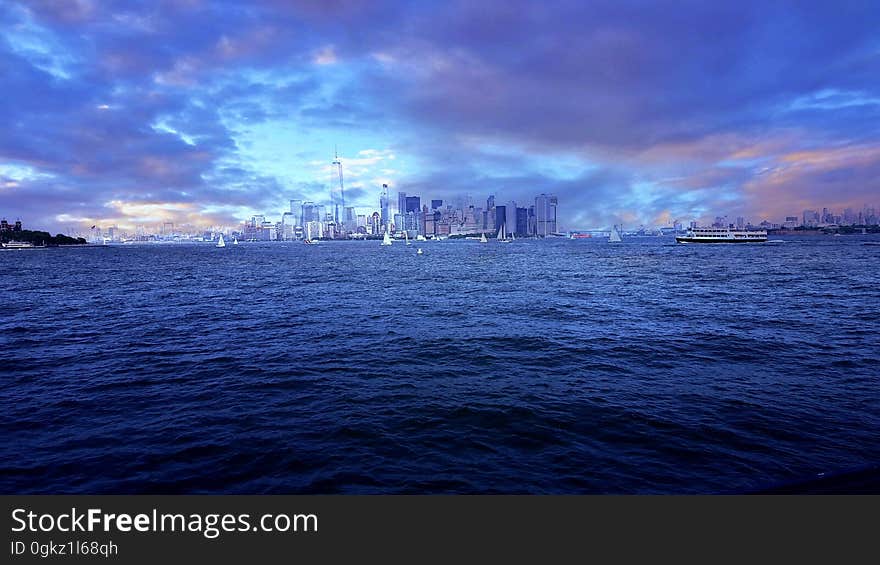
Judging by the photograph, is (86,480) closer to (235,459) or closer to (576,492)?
(235,459)

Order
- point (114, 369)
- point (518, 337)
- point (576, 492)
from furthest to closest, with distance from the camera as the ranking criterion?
1. point (518, 337)
2. point (114, 369)
3. point (576, 492)

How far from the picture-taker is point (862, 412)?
15844 millimetres

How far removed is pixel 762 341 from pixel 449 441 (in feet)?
76.7

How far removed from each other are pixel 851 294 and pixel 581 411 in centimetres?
4972

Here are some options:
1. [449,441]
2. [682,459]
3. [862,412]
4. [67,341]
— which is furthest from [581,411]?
[67,341]

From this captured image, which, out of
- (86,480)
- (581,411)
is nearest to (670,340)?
(581,411)

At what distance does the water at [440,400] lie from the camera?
12.2m

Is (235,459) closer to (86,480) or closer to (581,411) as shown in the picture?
(86,480)

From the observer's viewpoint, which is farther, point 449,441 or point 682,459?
point 449,441

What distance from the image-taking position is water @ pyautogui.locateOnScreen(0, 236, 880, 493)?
12227mm

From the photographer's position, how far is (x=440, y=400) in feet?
57.9

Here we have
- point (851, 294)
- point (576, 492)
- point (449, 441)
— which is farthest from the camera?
point (851, 294)
